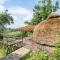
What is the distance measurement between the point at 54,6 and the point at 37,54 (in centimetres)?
2598

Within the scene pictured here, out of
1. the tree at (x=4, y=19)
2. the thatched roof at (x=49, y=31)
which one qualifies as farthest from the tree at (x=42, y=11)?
the thatched roof at (x=49, y=31)

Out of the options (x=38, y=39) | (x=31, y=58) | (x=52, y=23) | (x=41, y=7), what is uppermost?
(x=41, y=7)

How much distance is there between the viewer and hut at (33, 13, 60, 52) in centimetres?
1219

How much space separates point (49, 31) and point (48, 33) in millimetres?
143

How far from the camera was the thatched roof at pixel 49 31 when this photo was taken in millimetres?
12188

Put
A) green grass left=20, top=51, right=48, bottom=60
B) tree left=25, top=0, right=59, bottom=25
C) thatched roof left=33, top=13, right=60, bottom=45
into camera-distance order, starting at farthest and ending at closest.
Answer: tree left=25, top=0, right=59, bottom=25
thatched roof left=33, top=13, right=60, bottom=45
green grass left=20, top=51, right=48, bottom=60

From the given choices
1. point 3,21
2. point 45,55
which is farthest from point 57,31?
point 3,21

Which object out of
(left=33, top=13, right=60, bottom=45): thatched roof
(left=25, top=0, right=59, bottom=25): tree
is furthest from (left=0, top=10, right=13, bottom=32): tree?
(left=33, top=13, right=60, bottom=45): thatched roof

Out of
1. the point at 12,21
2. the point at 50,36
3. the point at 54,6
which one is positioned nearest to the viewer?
the point at 50,36

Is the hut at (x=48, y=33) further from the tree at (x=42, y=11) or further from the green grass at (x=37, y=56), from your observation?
the tree at (x=42, y=11)

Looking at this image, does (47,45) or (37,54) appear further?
(47,45)

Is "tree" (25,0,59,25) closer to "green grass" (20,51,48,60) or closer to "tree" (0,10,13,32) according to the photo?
"tree" (0,10,13,32)

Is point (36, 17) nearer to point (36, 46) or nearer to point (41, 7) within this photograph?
point (41, 7)

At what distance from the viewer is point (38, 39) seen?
13.4 m
